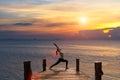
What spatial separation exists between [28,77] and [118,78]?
37.9 meters

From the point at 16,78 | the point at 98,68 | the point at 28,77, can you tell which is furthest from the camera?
the point at 16,78

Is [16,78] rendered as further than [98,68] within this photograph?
Yes

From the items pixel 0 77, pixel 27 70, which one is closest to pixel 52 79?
pixel 27 70

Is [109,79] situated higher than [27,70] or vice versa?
[27,70]

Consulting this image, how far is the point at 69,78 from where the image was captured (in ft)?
60.1

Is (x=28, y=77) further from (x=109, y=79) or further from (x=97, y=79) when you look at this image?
(x=109, y=79)

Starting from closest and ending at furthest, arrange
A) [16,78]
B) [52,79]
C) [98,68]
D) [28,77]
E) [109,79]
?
1. [98,68]
2. [28,77]
3. [52,79]
4. [109,79]
5. [16,78]

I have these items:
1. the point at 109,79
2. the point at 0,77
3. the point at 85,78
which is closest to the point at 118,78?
the point at 109,79

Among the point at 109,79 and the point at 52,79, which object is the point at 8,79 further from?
the point at 52,79

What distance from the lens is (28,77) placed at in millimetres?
14617

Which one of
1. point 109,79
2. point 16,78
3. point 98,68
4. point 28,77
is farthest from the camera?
point 16,78

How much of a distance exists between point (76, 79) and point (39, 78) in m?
2.38

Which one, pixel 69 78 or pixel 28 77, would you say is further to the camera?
pixel 69 78

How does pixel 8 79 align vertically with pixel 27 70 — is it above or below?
below
